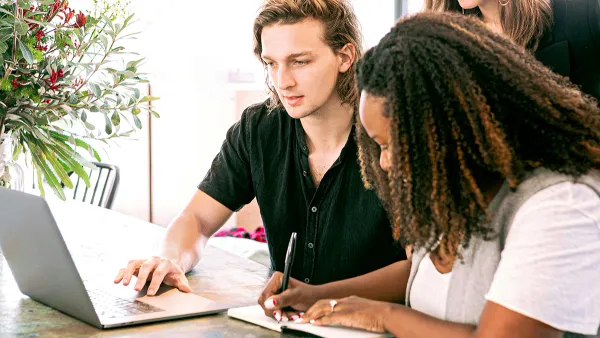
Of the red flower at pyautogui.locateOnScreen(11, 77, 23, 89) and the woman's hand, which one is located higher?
the red flower at pyautogui.locateOnScreen(11, 77, 23, 89)

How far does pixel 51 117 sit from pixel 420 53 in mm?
991

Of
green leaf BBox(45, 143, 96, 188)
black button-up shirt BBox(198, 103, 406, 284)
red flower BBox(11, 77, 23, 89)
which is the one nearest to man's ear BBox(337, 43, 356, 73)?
black button-up shirt BBox(198, 103, 406, 284)

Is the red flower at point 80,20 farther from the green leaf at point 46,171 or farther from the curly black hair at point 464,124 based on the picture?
the curly black hair at point 464,124

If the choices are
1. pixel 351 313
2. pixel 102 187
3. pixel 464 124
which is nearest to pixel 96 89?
pixel 351 313

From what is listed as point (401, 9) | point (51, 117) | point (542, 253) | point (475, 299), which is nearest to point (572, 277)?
point (542, 253)

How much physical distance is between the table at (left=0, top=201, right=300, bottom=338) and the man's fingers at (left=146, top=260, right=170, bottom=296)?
0.07 meters

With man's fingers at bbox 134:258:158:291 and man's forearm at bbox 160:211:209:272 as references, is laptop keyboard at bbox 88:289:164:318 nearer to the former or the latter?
man's fingers at bbox 134:258:158:291

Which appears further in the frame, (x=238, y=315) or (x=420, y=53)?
Answer: (x=238, y=315)

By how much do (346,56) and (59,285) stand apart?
882mm

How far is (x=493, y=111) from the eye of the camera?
1.06 m

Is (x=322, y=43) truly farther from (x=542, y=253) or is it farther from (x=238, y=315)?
(x=542, y=253)

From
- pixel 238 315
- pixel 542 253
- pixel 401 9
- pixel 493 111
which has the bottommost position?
pixel 238 315

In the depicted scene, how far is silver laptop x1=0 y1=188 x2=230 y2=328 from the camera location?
4.15 ft

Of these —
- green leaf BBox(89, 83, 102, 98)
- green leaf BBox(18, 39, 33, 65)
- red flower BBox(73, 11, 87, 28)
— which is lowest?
green leaf BBox(89, 83, 102, 98)
